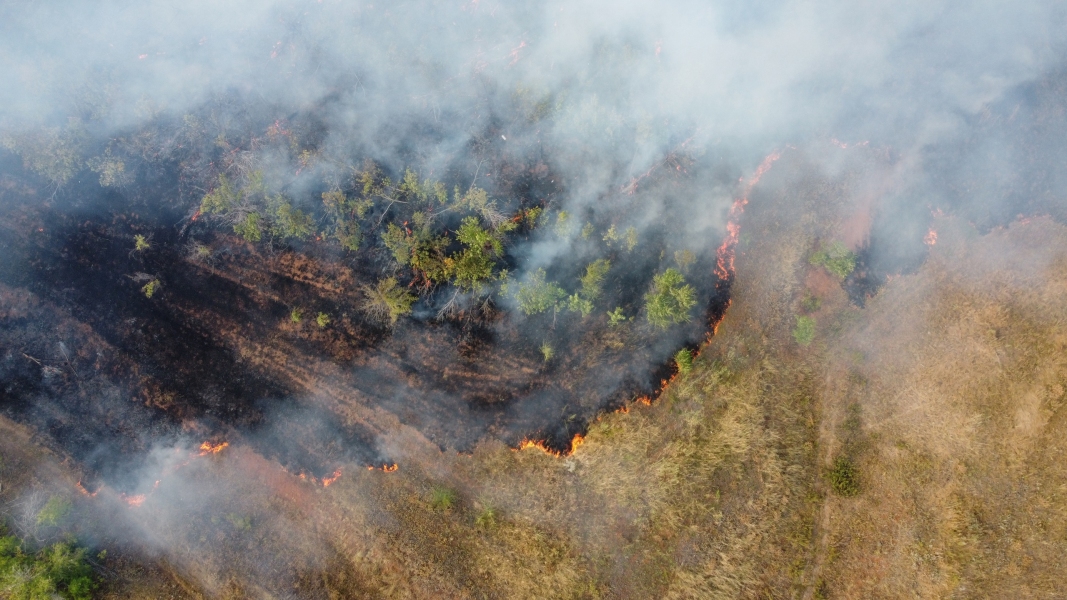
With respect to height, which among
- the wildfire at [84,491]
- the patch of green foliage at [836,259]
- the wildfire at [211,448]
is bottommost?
the wildfire at [84,491]

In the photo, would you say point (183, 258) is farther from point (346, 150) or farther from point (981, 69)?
point (981, 69)

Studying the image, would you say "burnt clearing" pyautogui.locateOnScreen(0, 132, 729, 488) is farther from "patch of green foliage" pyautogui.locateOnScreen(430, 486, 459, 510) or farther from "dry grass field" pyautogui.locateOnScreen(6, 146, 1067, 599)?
"patch of green foliage" pyautogui.locateOnScreen(430, 486, 459, 510)

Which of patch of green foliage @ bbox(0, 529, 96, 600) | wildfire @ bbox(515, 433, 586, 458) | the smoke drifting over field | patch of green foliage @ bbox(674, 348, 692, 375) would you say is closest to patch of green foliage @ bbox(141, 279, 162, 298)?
the smoke drifting over field

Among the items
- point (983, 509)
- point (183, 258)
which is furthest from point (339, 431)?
point (983, 509)

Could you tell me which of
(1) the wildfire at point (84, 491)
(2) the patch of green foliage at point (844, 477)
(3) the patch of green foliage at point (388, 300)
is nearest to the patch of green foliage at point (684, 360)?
(2) the patch of green foliage at point (844, 477)

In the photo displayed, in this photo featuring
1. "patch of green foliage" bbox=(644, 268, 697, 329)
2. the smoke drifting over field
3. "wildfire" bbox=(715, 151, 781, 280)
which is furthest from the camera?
"wildfire" bbox=(715, 151, 781, 280)

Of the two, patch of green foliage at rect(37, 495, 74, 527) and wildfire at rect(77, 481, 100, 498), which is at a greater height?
wildfire at rect(77, 481, 100, 498)

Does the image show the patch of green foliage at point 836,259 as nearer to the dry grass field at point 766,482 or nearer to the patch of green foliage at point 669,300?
the dry grass field at point 766,482

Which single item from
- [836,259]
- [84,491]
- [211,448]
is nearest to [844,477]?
[836,259]
